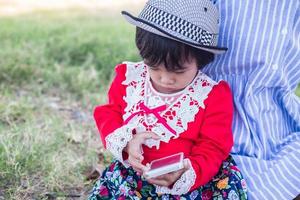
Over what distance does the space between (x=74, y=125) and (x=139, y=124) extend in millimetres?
1358

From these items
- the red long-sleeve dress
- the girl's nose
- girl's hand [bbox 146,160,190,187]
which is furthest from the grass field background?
the girl's nose

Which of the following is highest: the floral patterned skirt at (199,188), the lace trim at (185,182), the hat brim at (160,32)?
the hat brim at (160,32)

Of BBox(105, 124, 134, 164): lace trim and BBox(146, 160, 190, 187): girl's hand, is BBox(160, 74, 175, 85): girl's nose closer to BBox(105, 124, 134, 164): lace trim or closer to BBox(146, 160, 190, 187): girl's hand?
BBox(105, 124, 134, 164): lace trim

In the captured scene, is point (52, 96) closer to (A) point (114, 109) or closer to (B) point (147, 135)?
(A) point (114, 109)

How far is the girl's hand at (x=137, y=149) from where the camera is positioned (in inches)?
83.4

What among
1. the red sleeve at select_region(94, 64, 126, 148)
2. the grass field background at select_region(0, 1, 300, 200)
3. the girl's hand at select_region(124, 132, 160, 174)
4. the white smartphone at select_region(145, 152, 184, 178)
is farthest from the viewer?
the grass field background at select_region(0, 1, 300, 200)

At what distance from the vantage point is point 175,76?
84.6 inches

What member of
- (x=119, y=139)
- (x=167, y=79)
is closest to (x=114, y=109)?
(x=119, y=139)

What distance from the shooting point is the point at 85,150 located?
10.7 ft

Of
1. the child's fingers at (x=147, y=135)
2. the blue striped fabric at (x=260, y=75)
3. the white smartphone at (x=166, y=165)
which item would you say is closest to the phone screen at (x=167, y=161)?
the white smartphone at (x=166, y=165)

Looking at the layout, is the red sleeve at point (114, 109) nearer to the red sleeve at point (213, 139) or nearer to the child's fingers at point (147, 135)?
the child's fingers at point (147, 135)

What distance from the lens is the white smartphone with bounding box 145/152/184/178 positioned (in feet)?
6.60

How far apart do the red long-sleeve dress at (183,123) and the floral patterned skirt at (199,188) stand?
0.06m

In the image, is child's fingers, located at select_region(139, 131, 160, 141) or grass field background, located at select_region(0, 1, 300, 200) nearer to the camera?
child's fingers, located at select_region(139, 131, 160, 141)
